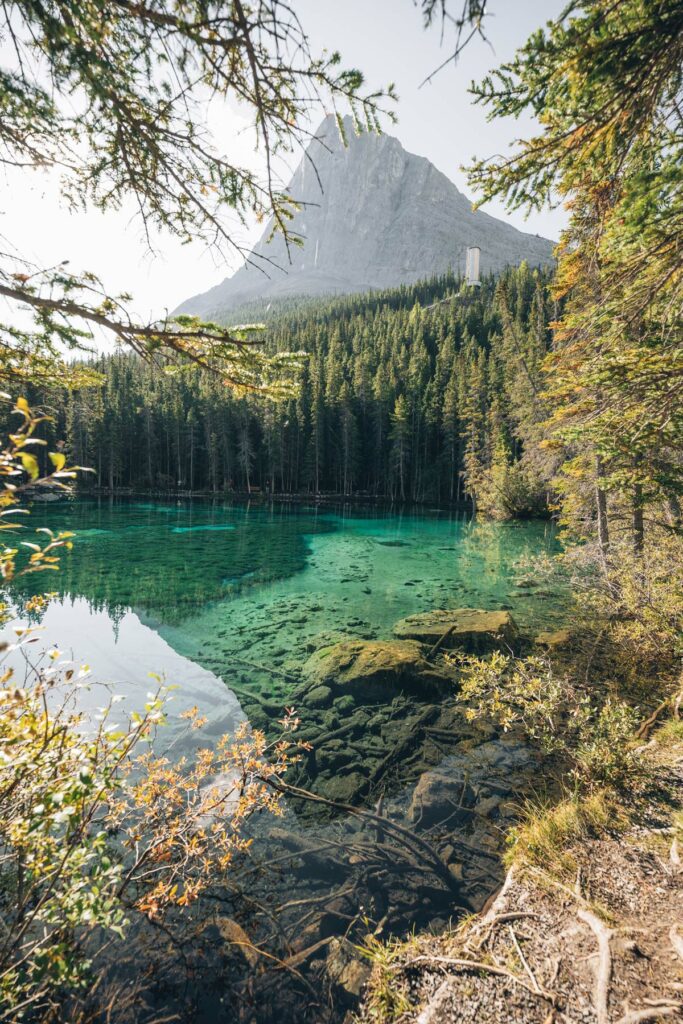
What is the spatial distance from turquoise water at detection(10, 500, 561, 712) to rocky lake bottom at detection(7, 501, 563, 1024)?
113 millimetres

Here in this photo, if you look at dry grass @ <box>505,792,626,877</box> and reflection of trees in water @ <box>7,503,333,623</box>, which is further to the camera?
reflection of trees in water @ <box>7,503,333,623</box>

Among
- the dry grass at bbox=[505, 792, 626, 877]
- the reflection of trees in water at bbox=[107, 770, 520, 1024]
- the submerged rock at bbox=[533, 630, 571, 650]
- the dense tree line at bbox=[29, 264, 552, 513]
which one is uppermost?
the dense tree line at bbox=[29, 264, 552, 513]

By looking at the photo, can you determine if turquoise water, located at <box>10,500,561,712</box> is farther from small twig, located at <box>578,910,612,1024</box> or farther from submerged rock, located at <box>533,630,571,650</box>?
small twig, located at <box>578,910,612,1024</box>

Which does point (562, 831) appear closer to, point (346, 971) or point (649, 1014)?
point (649, 1014)

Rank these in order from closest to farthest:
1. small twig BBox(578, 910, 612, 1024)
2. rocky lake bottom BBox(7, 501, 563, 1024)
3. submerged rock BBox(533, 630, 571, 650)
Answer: small twig BBox(578, 910, 612, 1024), rocky lake bottom BBox(7, 501, 563, 1024), submerged rock BBox(533, 630, 571, 650)

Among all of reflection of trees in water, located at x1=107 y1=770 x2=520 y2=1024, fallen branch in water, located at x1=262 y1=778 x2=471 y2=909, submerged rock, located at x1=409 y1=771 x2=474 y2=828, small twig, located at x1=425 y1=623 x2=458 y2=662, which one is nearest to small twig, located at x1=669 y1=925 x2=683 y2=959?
reflection of trees in water, located at x1=107 y1=770 x2=520 y2=1024

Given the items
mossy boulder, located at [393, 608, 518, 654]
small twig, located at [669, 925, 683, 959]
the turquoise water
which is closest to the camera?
small twig, located at [669, 925, 683, 959]

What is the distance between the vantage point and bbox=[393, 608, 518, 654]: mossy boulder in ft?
32.5

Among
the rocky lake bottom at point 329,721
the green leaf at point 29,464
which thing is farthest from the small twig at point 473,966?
the green leaf at point 29,464

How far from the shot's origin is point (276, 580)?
17797 millimetres

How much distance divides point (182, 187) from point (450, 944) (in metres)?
6.54

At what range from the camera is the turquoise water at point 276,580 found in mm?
11555

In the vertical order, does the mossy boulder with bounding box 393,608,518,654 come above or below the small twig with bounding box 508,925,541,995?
below

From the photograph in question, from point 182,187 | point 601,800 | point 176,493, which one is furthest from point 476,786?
point 176,493
